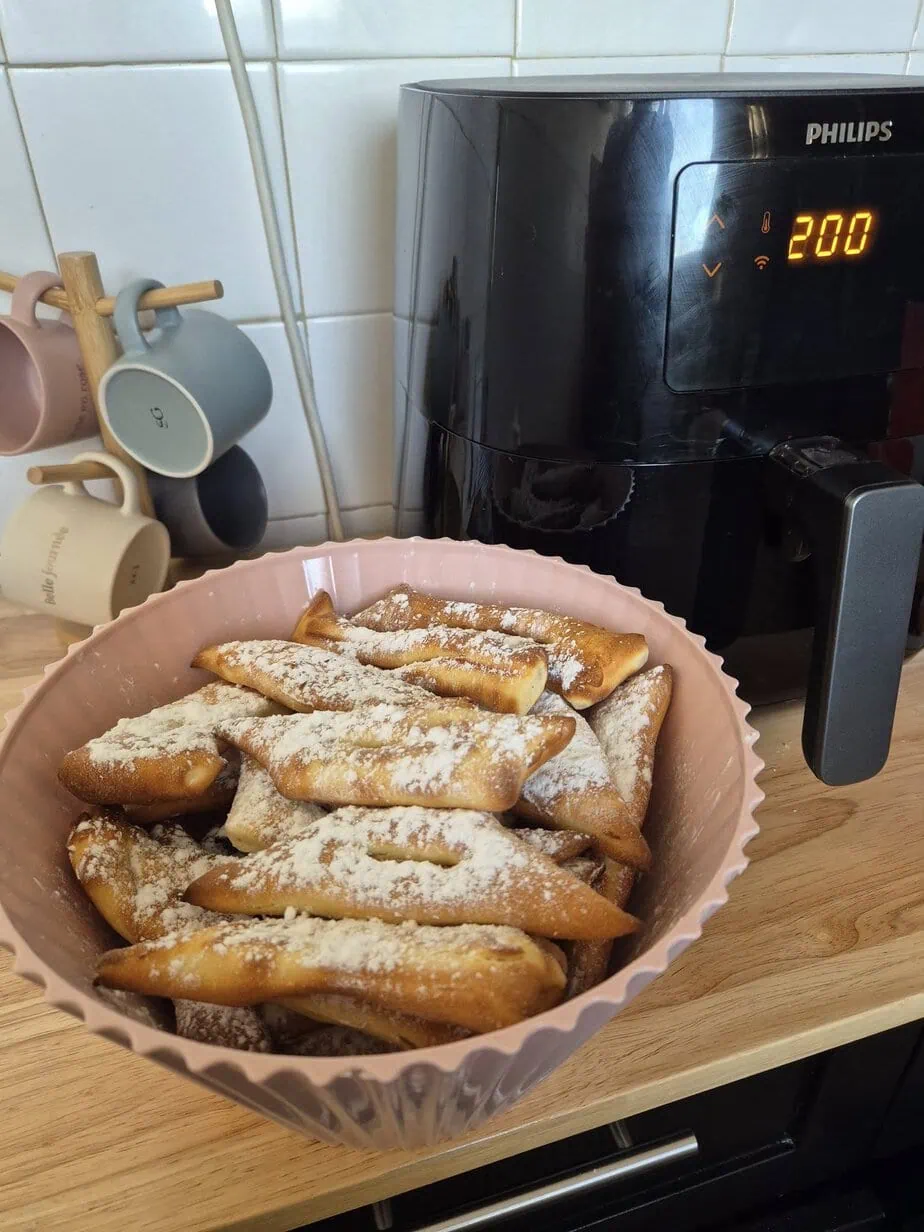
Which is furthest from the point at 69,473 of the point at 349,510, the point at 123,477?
the point at 349,510

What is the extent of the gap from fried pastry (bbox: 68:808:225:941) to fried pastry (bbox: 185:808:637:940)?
0.01 metres

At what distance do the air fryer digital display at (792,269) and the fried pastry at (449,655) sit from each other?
17 centimetres

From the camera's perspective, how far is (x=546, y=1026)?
276mm

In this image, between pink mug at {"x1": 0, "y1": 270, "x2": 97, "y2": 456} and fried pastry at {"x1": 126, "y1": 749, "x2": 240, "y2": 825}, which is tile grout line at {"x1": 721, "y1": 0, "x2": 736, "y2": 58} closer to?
pink mug at {"x1": 0, "y1": 270, "x2": 97, "y2": 456}

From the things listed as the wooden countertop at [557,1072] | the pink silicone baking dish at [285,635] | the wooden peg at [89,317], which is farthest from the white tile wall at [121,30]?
the wooden countertop at [557,1072]

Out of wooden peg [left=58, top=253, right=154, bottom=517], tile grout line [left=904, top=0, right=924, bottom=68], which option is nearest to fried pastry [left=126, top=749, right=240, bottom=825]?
wooden peg [left=58, top=253, right=154, bottom=517]

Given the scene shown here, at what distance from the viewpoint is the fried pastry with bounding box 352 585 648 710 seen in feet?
1.47

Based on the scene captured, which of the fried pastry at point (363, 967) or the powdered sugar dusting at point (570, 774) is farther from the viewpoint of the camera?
the powdered sugar dusting at point (570, 774)

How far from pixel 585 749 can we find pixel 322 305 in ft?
1.58

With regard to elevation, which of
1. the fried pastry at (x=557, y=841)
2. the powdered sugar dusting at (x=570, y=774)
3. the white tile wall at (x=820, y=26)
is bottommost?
the fried pastry at (x=557, y=841)

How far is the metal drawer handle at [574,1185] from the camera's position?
494mm

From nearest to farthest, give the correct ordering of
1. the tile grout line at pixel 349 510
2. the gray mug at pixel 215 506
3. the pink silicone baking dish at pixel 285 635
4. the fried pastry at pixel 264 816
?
the pink silicone baking dish at pixel 285 635, the fried pastry at pixel 264 816, the gray mug at pixel 215 506, the tile grout line at pixel 349 510

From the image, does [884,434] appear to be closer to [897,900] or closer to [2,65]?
[897,900]

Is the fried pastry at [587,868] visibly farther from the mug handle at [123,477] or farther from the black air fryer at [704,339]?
the mug handle at [123,477]
